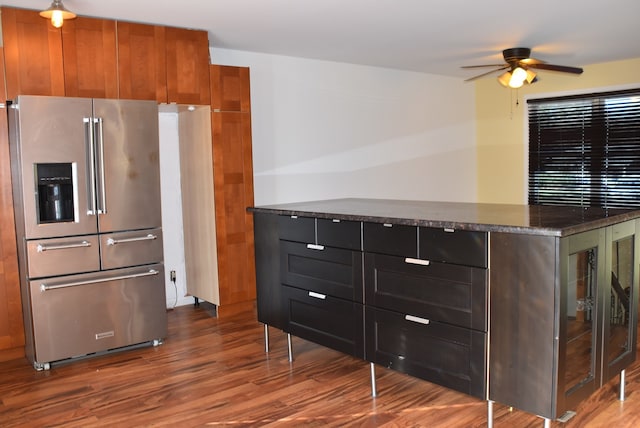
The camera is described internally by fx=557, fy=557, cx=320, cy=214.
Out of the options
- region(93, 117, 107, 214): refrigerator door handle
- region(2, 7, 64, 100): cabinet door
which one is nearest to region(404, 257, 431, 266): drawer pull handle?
region(93, 117, 107, 214): refrigerator door handle

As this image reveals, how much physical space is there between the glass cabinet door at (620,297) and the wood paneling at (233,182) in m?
2.89

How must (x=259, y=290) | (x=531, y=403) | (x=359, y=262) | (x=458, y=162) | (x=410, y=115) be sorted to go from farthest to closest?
(x=458, y=162) → (x=410, y=115) → (x=259, y=290) → (x=359, y=262) → (x=531, y=403)

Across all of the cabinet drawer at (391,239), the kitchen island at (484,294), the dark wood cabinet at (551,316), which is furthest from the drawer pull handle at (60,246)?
the dark wood cabinet at (551,316)

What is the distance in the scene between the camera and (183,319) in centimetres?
462

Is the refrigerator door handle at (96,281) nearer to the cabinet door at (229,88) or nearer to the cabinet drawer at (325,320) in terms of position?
the cabinet drawer at (325,320)

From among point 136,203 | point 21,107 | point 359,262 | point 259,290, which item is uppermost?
point 21,107

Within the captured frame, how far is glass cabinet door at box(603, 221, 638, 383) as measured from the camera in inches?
102

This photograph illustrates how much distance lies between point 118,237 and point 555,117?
5.23 meters

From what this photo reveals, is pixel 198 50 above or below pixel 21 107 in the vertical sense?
above

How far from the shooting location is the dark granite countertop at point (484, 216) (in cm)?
229

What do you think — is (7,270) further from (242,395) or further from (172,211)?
(242,395)

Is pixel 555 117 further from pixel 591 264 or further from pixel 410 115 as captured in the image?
pixel 591 264

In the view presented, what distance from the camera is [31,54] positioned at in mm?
3594

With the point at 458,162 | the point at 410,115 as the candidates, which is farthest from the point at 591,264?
the point at 458,162
